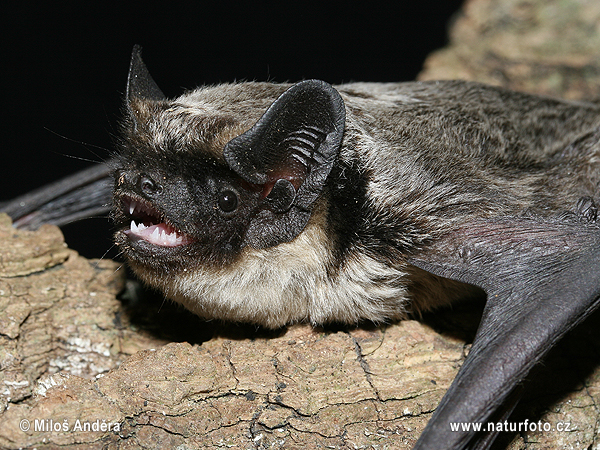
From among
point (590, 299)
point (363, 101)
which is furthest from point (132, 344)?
point (590, 299)

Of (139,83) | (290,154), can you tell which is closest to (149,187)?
(290,154)

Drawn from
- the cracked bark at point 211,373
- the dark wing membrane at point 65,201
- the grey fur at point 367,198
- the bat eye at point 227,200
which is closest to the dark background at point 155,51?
the dark wing membrane at point 65,201

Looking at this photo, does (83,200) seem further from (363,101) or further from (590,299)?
(590,299)

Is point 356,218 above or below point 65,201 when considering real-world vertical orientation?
above

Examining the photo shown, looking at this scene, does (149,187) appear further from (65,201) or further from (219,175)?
(65,201)

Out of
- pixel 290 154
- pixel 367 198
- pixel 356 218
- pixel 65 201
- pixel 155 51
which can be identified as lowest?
pixel 65 201

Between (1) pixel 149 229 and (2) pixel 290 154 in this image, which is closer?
(2) pixel 290 154
